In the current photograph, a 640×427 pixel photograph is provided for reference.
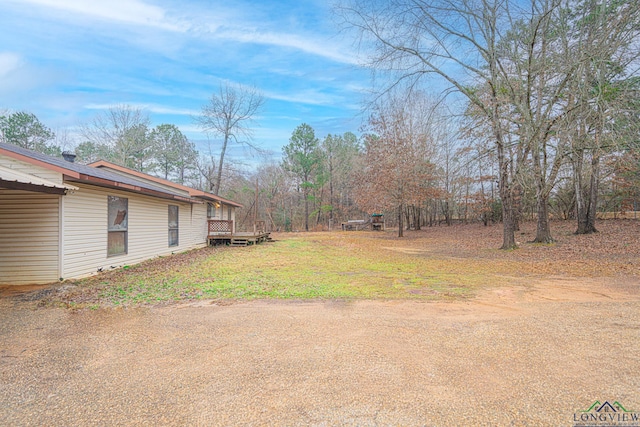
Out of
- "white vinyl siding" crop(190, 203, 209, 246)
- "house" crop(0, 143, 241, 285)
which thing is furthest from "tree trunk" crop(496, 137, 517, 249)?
"white vinyl siding" crop(190, 203, 209, 246)

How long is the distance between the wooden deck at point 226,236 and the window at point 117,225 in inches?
257

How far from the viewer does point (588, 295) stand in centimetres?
486

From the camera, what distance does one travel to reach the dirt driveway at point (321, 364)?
78.0 inches

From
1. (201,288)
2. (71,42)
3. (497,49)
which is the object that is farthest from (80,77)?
(497,49)

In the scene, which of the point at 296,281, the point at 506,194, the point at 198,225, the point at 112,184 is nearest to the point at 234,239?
the point at 198,225

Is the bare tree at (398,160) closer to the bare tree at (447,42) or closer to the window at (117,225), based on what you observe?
the bare tree at (447,42)

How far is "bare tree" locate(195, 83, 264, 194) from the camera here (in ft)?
77.7

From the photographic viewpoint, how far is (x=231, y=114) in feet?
80.0

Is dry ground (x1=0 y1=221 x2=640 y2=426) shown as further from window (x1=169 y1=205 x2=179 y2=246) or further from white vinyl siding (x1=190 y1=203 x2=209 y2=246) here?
white vinyl siding (x1=190 y1=203 x2=209 y2=246)

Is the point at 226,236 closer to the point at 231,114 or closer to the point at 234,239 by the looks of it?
the point at 234,239

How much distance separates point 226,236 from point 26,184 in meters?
10.4

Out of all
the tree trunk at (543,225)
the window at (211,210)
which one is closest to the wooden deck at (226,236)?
the window at (211,210)

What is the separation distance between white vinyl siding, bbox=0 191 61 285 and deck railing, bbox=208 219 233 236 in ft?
30.0

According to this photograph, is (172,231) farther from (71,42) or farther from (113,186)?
(71,42)
